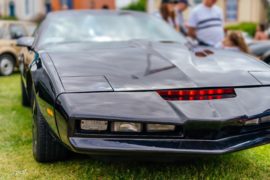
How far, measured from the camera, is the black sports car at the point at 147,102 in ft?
7.73

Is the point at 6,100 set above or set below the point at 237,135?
below

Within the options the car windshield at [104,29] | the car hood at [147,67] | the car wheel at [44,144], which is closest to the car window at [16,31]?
the car windshield at [104,29]

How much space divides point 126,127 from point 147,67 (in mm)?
680

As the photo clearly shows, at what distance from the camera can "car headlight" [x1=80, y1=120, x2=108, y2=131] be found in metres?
2.36

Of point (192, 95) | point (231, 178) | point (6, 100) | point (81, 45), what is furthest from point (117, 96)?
point (6, 100)

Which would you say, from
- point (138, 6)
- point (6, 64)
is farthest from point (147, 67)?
point (138, 6)

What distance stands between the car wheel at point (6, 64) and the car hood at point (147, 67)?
684 centimetres

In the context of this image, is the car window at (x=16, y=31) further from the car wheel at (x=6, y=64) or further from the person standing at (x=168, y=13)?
the person standing at (x=168, y=13)

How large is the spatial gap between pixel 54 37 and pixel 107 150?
6.26ft

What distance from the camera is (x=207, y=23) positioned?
19.2 ft

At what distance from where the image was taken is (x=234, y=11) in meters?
32.4

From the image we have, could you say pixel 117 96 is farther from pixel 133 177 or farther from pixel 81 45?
pixel 81 45

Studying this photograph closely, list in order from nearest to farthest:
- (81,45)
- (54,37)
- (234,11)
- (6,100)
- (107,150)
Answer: (107,150), (81,45), (54,37), (6,100), (234,11)

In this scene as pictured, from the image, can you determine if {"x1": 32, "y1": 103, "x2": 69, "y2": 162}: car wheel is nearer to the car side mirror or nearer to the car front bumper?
the car front bumper
